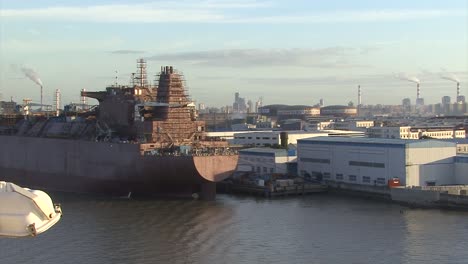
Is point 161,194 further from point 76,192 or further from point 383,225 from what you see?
point 383,225

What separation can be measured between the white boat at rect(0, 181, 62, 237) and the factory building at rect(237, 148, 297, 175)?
20799mm

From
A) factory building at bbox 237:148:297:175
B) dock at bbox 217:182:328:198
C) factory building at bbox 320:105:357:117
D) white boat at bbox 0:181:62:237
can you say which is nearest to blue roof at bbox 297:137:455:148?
dock at bbox 217:182:328:198

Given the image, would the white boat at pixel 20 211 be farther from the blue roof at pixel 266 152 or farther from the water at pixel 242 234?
the blue roof at pixel 266 152

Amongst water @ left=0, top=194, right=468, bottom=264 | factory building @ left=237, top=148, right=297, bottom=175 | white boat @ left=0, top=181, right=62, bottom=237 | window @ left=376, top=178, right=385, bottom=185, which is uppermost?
white boat @ left=0, top=181, right=62, bottom=237

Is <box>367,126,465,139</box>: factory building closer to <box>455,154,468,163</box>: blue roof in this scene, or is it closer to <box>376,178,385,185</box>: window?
<box>455,154,468,163</box>: blue roof

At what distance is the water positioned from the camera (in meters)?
10.4

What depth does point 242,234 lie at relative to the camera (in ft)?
40.7

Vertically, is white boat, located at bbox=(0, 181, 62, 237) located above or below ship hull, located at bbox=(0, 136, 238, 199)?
above

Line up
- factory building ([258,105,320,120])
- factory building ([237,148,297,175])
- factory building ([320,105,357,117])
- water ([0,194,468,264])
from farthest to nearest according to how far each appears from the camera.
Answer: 1. factory building ([320,105,357,117])
2. factory building ([258,105,320,120])
3. factory building ([237,148,297,175])
4. water ([0,194,468,264])

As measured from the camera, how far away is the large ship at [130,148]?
17141 mm

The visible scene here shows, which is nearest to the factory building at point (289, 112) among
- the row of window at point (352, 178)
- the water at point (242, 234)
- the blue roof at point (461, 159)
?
the row of window at point (352, 178)

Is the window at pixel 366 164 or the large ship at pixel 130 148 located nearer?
the large ship at pixel 130 148

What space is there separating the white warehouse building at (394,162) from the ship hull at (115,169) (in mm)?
4625

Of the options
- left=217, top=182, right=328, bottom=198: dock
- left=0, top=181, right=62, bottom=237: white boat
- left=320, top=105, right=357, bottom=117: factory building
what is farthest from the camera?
left=320, top=105, right=357, bottom=117: factory building
